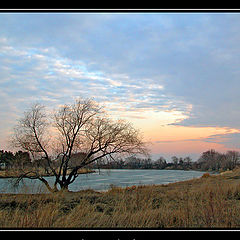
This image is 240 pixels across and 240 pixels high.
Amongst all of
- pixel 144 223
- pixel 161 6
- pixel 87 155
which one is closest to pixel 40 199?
pixel 144 223

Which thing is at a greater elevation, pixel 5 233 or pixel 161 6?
pixel 161 6

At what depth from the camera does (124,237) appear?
3.83 meters

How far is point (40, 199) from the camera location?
762 cm

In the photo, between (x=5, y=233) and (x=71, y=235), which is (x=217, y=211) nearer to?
(x=71, y=235)

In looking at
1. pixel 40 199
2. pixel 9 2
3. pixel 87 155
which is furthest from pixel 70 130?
pixel 9 2

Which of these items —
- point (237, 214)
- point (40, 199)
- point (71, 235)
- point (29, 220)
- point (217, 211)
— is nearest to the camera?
point (71, 235)

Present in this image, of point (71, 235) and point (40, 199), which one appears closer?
point (71, 235)

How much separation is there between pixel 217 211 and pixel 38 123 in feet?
49.5

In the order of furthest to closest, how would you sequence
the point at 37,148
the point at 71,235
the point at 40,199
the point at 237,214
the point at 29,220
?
the point at 37,148 < the point at 40,199 < the point at 237,214 < the point at 29,220 < the point at 71,235

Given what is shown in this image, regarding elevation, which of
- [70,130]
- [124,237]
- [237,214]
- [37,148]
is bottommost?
[237,214]

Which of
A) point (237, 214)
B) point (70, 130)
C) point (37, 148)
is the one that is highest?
point (70, 130)

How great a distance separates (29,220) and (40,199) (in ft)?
9.16

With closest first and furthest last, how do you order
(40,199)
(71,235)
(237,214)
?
(71,235) < (237,214) < (40,199)

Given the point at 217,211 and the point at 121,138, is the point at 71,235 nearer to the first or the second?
the point at 217,211
